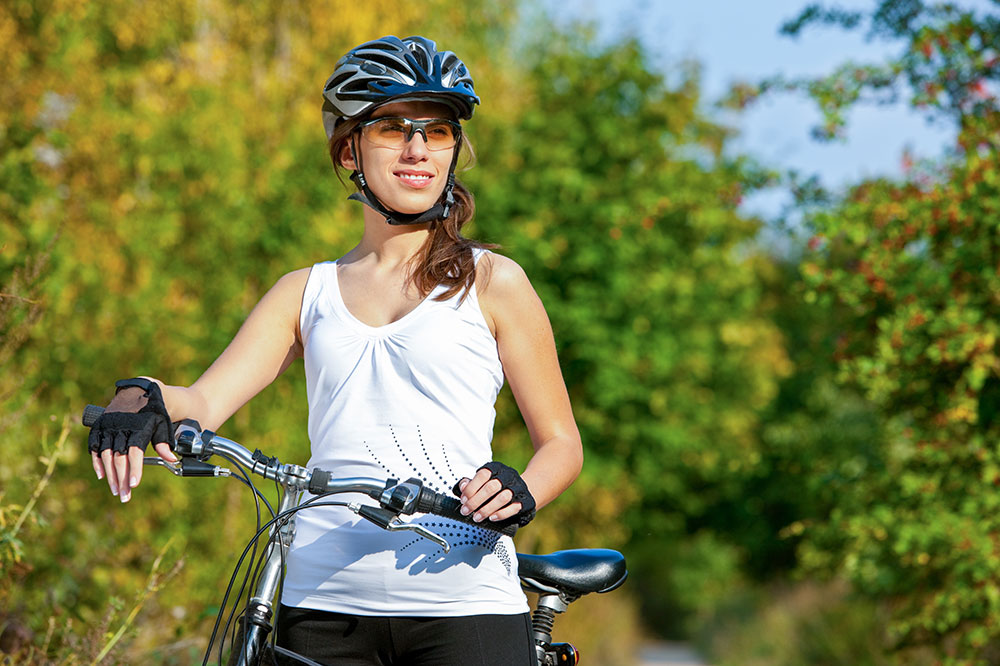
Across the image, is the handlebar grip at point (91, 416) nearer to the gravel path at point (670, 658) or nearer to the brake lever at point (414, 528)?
the brake lever at point (414, 528)

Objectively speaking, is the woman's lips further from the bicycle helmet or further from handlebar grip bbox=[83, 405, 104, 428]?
handlebar grip bbox=[83, 405, 104, 428]

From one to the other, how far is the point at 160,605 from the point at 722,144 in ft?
57.5

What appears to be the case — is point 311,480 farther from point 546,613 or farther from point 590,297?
point 590,297

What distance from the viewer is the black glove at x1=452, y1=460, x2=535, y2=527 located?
230 centimetres


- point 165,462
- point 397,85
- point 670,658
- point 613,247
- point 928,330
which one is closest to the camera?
point 165,462

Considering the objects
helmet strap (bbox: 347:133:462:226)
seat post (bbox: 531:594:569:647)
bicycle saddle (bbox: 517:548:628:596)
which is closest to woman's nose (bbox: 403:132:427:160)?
helmet strap (bbox: 347:133:462:226)

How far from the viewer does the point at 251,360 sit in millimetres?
2838

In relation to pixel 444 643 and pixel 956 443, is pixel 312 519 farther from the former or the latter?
pixel 956 443

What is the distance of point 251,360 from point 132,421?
0.50m

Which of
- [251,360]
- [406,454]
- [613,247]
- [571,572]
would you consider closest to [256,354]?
[251,360]

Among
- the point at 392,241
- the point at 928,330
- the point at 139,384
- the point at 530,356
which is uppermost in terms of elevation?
the point at 928,330

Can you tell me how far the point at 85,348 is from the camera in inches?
372

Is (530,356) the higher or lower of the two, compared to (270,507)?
higher

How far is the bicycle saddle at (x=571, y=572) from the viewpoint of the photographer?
313 cm
